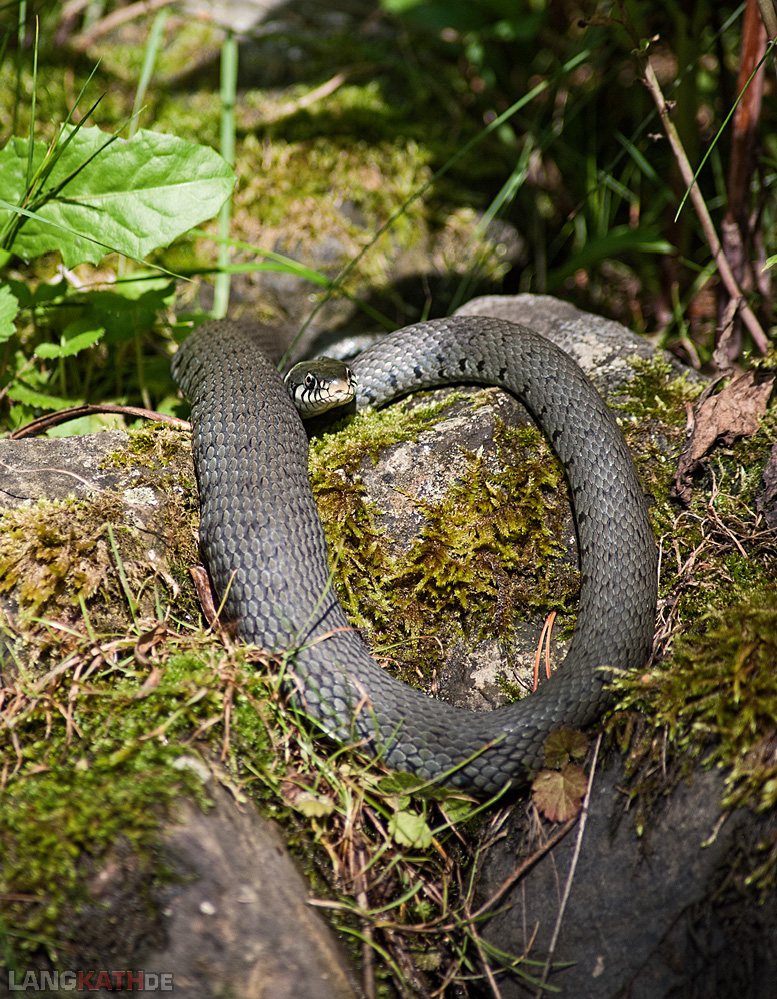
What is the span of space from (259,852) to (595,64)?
5937 millimetres

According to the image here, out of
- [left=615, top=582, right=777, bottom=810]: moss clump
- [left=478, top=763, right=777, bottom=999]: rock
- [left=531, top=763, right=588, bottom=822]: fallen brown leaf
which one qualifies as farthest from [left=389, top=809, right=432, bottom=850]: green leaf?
[left=615, top=582, right=777, bottom=810]: moss clump

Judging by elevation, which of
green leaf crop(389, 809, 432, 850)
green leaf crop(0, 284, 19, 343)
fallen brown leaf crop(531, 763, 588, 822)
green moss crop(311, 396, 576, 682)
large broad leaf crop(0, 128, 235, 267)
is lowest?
green leaf crop(389, 809, 432, 850)

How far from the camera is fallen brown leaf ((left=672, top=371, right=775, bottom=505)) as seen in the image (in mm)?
3068

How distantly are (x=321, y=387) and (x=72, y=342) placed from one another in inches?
49.9

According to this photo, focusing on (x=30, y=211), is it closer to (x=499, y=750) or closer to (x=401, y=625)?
(x=401, y=625)

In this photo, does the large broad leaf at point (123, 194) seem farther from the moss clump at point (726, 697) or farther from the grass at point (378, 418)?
the moss clump at point (726, 697)

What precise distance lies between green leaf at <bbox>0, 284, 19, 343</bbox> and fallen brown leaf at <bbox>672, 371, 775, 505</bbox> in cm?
310

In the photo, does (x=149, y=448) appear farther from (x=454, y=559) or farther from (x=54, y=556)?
(x=454, y=559)

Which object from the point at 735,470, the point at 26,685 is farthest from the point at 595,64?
the point at 26,685

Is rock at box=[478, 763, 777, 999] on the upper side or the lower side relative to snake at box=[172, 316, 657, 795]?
lower

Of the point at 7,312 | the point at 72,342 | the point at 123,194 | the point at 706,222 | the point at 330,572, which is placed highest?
the point at 706,222

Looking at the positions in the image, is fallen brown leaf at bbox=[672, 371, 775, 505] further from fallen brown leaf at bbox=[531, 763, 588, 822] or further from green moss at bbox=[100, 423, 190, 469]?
green moss at bbox=[100, 423, 190, 469]

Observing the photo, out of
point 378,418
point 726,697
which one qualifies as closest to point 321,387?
point 378,418

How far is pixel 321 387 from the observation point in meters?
3.39
